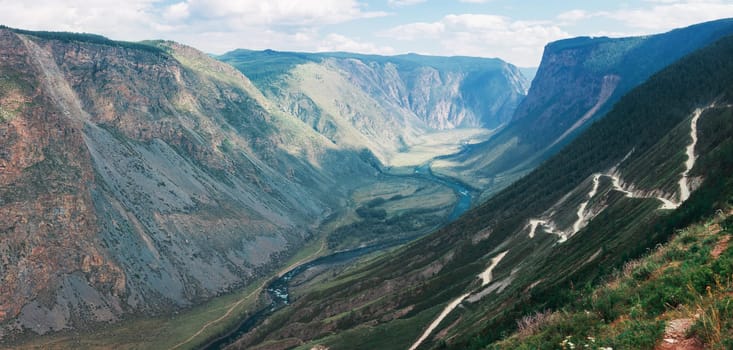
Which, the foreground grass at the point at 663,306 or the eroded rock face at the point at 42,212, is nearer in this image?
the foreground grass at the point at 663,306

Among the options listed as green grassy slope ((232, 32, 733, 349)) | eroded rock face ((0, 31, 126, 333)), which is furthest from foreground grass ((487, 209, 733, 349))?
eroded rock face ((0, 31, 126, 333))

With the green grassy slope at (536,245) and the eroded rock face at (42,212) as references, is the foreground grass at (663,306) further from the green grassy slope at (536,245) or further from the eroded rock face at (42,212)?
the eroded rock face at (42,212)

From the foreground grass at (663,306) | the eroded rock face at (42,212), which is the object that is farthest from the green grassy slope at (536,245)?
the eroded rock face at (42,212)

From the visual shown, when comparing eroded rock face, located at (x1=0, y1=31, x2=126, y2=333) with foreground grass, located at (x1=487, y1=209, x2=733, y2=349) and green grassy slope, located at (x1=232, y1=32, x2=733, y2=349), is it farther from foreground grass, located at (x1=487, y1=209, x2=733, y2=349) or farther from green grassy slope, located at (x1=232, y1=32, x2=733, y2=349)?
foreground grass, located at (x1=487, y1=209, x2=733, y2=349)

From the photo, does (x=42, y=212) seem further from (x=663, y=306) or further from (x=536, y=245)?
(x=663, y=306)

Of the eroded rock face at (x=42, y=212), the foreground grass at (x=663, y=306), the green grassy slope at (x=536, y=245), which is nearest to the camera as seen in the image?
the foreground grass at (x=663, y=306)

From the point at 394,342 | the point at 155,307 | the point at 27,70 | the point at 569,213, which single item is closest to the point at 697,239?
the point at 394,342

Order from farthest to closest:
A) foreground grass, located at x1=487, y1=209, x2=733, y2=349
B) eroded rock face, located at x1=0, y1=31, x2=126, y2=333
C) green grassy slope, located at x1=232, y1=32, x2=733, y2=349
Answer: eroded rock face, located at x1=0, y1=31, x2=126, y2=333 → green grassy slope, located at x1=232, y1=32, x2=733, y2=349 → foreground grass, located at x1=487, y1=209, x2=733, y2=349

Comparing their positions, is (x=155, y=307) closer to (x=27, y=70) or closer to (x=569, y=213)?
(x=27, y=70)

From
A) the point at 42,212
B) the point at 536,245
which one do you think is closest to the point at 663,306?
the point at 536,245
